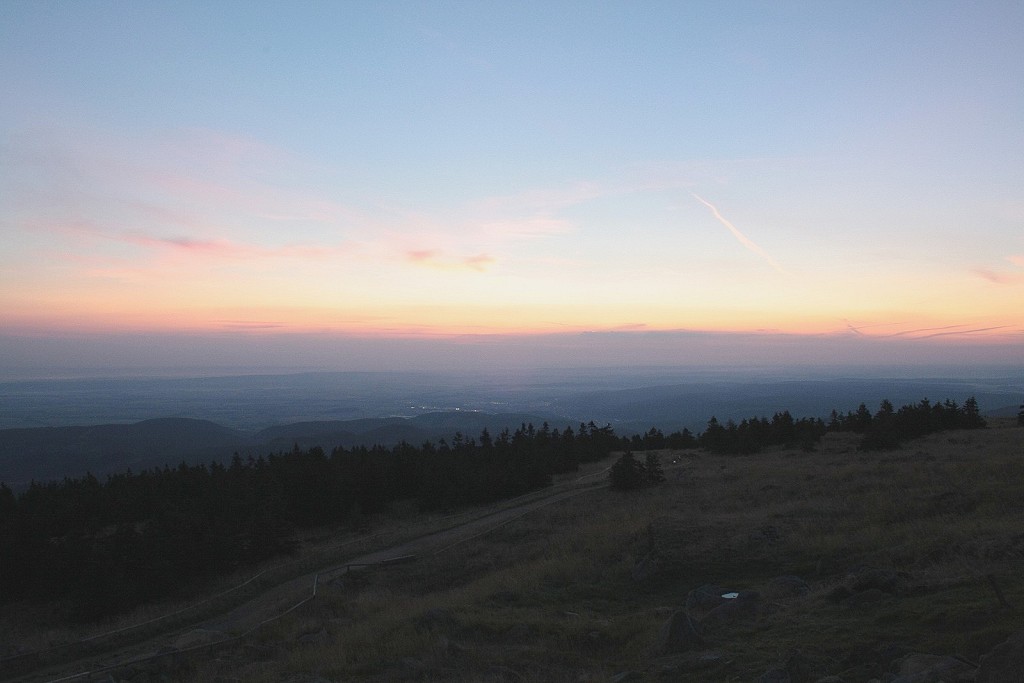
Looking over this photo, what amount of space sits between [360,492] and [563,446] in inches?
709

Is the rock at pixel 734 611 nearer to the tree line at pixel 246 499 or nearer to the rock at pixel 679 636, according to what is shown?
the rock at pixel 679 636

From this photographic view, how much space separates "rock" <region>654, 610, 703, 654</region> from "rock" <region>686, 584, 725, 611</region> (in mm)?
1947

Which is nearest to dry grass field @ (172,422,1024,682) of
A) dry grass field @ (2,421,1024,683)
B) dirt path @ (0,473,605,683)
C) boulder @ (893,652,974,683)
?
dry grass field @ (2,421,1024,683)

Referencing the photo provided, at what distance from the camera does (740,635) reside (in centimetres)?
1032

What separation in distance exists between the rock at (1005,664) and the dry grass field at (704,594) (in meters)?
0.71

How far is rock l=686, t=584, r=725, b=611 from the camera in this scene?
40.4 ft

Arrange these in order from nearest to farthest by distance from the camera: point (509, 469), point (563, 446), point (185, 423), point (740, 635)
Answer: point (740, 635)
point (509, 469)
point (563, 446)
point (185, 423)

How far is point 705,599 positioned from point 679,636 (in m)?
2.63

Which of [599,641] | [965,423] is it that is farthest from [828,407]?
[599,641]

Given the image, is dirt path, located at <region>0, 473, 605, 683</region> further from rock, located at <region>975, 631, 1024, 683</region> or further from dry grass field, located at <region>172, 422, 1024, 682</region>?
rock, located at <region>975, 631, 1024, 683</region>

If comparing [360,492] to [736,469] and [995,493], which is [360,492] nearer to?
[736,469]

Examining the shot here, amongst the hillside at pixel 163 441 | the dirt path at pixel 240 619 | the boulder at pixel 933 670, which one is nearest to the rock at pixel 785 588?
the boulder at pixel 933 670

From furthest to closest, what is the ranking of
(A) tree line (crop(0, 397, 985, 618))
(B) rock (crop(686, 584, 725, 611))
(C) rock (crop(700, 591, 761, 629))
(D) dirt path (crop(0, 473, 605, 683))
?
(A) tree line (crop(0, 397, 985, 618)), (D) dirt path (crop(0, 473, 605, 683)), (B) rock (crop(686, 584, 725, 611)), (C) rock (crop(700, 591, 761, 629))

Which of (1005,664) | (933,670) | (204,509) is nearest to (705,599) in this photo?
(933,670)
